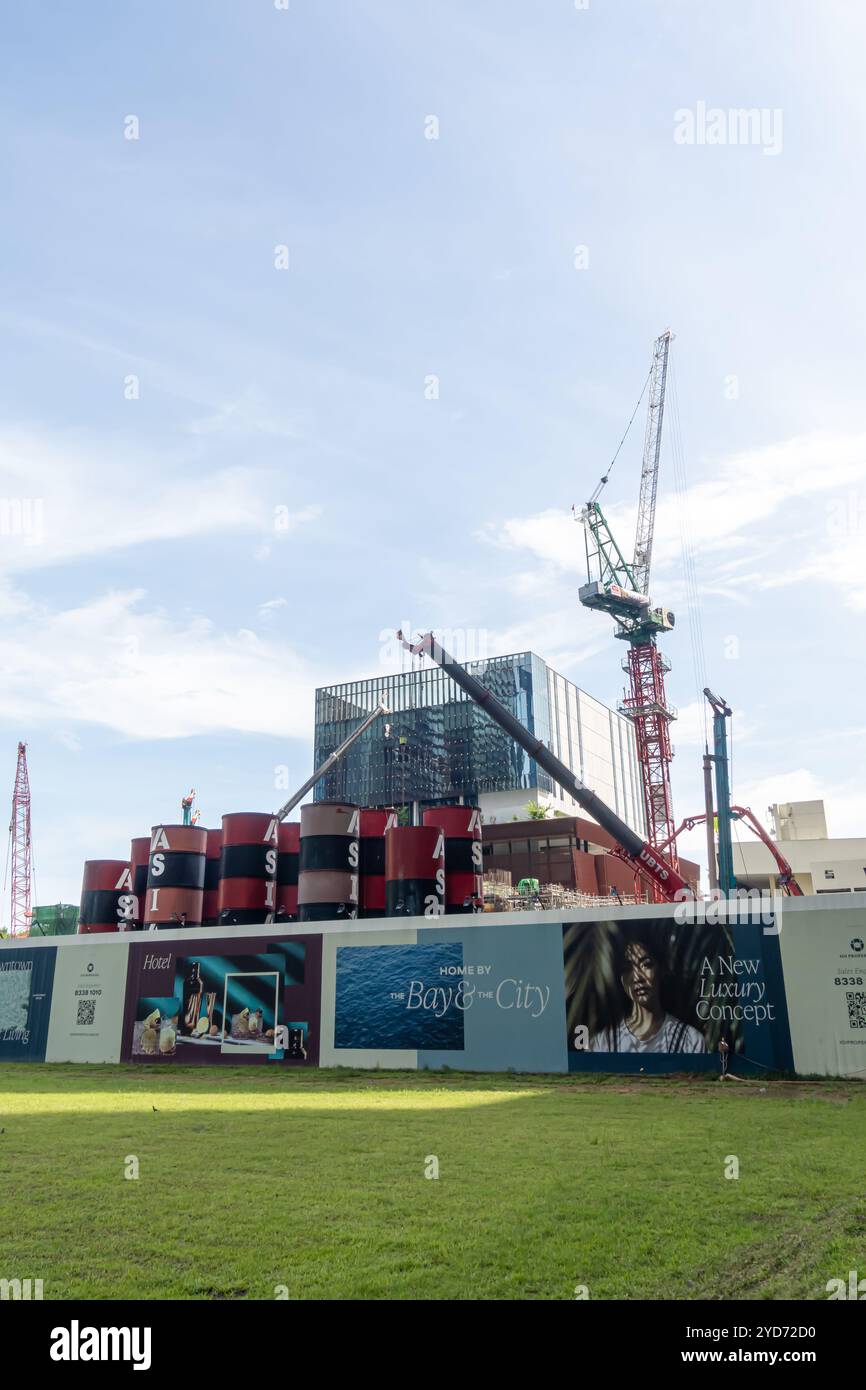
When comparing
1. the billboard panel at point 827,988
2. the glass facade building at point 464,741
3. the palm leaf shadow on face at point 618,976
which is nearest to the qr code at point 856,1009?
the billboard panel at point 827,988

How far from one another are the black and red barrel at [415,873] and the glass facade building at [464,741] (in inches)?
2739

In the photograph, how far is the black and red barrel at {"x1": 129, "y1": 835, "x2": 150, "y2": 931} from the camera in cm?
4509

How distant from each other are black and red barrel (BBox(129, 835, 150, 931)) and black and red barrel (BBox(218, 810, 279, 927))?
6506 millimetres

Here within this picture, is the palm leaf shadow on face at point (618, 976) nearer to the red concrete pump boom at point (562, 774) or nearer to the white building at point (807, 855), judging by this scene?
the red concrete pump boom at point (562, 774)

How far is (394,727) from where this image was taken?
11869 cm

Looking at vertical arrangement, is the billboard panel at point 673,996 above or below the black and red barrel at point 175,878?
below

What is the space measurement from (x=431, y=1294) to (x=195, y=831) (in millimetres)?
37047

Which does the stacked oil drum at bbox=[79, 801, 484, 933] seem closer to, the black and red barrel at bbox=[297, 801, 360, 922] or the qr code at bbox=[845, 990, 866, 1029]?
the black and red barrel at bbox=[297, 801, 360, 922]

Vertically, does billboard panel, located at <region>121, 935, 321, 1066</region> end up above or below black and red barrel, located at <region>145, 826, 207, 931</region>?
below

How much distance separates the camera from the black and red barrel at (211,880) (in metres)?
43.0

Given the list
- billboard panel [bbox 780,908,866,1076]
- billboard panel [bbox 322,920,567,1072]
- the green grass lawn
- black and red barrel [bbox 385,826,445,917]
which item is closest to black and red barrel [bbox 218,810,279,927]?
black and red barrel [bbox 385,826,445,917]
